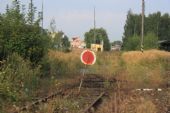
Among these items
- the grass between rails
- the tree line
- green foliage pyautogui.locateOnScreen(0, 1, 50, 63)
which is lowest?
the grass between rails

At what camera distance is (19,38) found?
2394 cm

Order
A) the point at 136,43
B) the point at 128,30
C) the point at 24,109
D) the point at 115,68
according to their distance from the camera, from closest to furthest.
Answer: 1. the point at 24,109
2. the point at 115,68
3. the point at 136,43
4. the point at 128,30

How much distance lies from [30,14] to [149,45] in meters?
46.3

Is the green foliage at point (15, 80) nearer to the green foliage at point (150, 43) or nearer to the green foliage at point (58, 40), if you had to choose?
the green foliage at point (58, 40)

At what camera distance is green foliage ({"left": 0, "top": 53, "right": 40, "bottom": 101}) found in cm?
1303

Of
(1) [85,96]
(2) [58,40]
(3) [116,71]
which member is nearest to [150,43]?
(2) [58,40]

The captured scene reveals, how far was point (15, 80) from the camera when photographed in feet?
51.6

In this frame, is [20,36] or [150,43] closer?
[20,36]

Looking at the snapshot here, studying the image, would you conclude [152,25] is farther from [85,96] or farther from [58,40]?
[85,96]

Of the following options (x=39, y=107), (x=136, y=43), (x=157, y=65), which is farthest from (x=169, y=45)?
(x=39, y=107)

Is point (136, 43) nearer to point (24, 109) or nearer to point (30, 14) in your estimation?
point (30, 14)

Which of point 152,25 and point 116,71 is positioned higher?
point 152,25

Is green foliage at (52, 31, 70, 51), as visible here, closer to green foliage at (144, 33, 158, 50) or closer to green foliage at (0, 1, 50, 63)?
green foliage at (0, 1, 50, 63)

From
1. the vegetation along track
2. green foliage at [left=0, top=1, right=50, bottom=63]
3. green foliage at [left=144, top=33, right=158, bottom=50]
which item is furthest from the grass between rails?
green foliage at [left=144, top=33, right=158, bottom=50]
